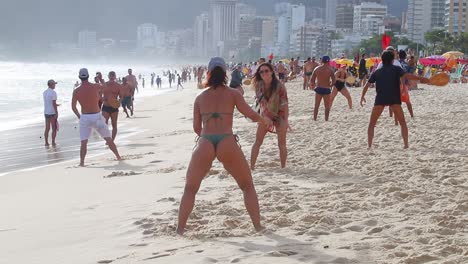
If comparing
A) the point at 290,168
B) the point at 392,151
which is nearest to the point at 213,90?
the point at 290,168

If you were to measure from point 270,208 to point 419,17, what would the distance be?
530ft

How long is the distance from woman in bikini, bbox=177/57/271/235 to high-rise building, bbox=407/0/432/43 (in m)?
158

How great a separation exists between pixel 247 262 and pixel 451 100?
1509 cm

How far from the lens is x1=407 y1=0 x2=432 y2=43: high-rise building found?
157m

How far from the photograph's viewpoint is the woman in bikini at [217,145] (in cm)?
468

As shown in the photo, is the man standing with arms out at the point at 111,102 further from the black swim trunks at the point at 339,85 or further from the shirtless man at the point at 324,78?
the black swim trunks at the point at 339,85

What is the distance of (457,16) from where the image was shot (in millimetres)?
129750

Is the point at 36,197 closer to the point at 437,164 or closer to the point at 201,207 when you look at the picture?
the point at 201,207

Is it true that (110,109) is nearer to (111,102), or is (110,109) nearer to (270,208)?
(111,102)

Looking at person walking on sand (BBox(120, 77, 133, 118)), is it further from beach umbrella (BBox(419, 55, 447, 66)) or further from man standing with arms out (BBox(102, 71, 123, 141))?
beach umbrella (BBox(419, 55, 447, 66))

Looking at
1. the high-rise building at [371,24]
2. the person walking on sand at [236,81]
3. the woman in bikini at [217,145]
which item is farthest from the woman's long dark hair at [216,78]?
the high-rise building at [371,24]

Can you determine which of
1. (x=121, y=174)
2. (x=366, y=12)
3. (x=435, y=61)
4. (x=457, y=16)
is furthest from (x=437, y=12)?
(x=121, y=174)

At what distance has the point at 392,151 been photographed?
27.9 ft

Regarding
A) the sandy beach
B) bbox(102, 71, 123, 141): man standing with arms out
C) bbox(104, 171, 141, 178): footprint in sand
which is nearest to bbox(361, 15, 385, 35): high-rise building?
bbox(102, 71, 123, 141): man standing with arms out
